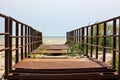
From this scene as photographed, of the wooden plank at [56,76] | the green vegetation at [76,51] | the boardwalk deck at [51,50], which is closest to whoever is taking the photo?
the wooden plank at [56,76]

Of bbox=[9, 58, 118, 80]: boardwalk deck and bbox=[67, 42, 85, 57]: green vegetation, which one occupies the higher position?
bbox=[67, 42, 85, 57]: green vegetation

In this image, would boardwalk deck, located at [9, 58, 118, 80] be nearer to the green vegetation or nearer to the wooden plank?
the wooden plank

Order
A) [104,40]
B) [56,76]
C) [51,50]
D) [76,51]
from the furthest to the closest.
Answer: [51,50], [76,51], [104,40], [56,76]

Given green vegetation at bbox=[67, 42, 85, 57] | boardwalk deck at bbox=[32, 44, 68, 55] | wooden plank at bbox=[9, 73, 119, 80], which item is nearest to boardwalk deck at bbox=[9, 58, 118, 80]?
wooden plank at bbox=[9, 73, 119, 80]

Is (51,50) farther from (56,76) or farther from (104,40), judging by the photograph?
(56,76)

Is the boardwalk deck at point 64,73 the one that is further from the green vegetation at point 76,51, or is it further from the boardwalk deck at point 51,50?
the boardwalk deck at point 51,50

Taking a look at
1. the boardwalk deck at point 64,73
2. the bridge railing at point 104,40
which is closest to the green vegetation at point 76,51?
the bridge railing at point 104,40

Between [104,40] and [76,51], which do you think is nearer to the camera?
[104,40]

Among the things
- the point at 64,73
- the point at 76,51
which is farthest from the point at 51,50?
the point at 64,73

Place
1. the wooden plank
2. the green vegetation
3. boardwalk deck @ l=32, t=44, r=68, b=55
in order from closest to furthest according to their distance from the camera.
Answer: the wooden plank, the green vegetation, boardwalk deck @ l=32, t=44, r=68, b=55

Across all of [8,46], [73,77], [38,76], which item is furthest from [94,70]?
[8,46]

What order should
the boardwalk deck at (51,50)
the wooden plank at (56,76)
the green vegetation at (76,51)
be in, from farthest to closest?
the boardwalk deck at (51,50)
the green vegetation at (76,51)
the wooden plank at (56,76)

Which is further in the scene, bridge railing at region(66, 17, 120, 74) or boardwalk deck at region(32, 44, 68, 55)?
boardwalk deck at region(32, 44, 68, 55)

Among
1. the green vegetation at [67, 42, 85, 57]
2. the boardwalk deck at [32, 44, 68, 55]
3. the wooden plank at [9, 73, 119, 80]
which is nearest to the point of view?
the wooden plank at [9, 73, 119, 80]
